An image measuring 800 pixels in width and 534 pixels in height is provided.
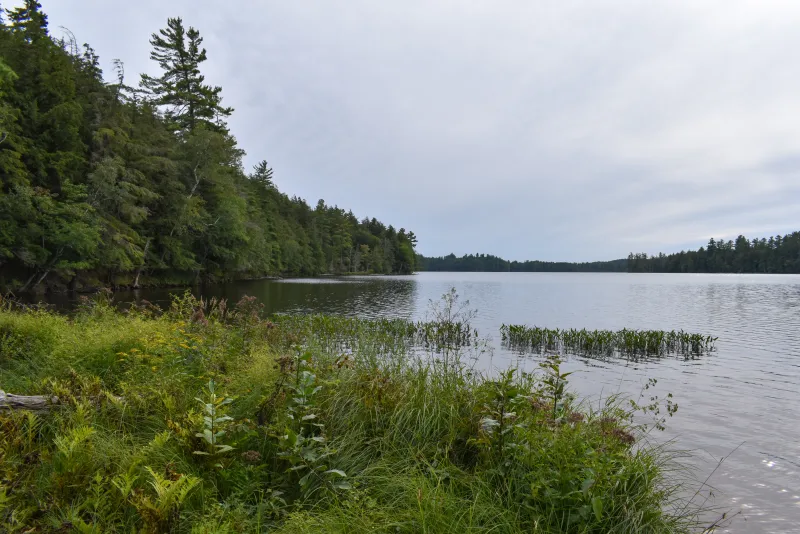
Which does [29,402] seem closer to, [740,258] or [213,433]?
[213,433]

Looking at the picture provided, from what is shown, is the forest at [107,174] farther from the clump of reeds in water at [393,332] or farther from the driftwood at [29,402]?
the driftwood at [29,402]

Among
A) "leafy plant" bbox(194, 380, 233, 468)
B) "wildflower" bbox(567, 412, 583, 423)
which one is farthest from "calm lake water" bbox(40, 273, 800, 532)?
"leafy plant" bbox(194, 380, 233, 468)

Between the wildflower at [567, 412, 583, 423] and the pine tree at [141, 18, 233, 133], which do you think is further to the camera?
the pine tree at [141, 18, 233, 133]

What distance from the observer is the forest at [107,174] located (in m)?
22.7

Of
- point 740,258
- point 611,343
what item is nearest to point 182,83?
point 611,343

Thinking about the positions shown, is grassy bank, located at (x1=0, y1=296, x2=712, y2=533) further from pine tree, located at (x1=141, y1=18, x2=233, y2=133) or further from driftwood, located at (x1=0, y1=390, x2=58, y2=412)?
pine tree, located at (x1=141, y1=18, x2=233, y2=133)

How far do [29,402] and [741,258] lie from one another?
580 ft

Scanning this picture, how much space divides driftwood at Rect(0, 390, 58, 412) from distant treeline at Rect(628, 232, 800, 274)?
171 metres

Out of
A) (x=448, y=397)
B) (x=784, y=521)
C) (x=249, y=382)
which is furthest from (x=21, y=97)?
(x=784, y=521)

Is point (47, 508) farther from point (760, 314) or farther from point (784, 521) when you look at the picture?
point (760, 314)

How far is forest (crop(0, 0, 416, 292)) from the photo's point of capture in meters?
22.7

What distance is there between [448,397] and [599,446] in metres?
1.65

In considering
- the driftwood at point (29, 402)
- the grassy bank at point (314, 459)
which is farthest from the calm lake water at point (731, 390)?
the driftwood at point (29, 402)

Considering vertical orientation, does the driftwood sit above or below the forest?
below
